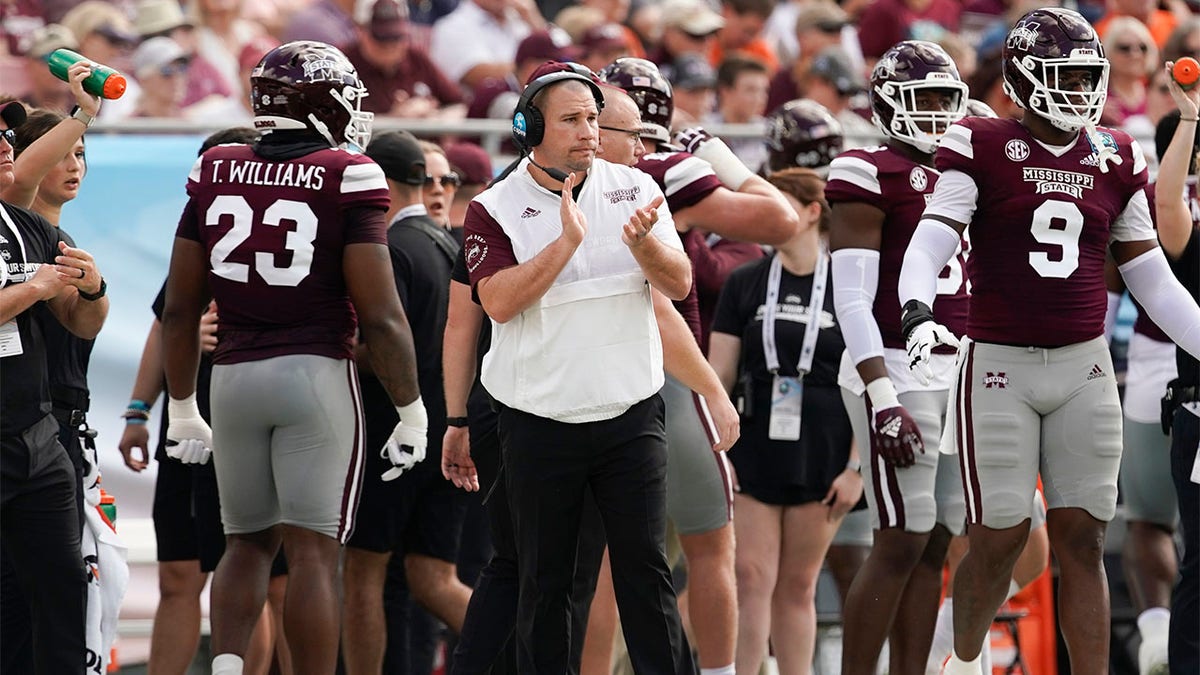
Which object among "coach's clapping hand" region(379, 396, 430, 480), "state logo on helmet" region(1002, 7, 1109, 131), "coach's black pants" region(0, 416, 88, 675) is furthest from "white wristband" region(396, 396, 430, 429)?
"state logo on helmet" region(1002, 7, 1109, 131)

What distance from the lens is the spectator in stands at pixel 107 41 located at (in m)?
9.95

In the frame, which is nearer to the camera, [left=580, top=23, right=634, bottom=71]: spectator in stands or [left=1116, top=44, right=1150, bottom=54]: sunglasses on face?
[left=580, top=23, right=634, bottom=71]: spectator in stands

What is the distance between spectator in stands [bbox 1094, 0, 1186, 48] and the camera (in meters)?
11.6

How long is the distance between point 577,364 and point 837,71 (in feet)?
17.7

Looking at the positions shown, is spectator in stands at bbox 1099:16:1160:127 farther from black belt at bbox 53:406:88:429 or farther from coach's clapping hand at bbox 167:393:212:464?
black belt at bbox 53:406:88:429

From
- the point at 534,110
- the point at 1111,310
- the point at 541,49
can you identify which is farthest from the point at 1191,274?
the point at 541,49

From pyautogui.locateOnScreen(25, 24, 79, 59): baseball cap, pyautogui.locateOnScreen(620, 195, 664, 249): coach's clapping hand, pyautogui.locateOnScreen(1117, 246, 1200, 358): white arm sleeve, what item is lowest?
pyautogui.locateOnScreen(1117, 246, 1200, 358): white arm sleeve

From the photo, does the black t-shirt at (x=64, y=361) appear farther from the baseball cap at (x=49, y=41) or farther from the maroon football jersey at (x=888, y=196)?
the baseball cap at (x=49, y=41)

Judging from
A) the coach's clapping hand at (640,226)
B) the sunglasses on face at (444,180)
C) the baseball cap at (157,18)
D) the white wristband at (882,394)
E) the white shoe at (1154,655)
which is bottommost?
the white shoe at (1154,655)

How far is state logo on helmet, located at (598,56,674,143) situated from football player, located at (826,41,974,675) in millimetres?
762

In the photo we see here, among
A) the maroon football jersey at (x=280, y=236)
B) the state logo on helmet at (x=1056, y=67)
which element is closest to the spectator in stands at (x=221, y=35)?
the maroon football jersey at (x=280, y=236)

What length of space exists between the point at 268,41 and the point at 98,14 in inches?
43.8

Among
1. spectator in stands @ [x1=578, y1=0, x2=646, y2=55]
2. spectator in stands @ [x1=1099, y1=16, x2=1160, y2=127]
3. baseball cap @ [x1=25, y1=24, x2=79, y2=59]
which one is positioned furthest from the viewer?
spectator in stands @ [x1=578, y1=0, x2=646, y2=55]

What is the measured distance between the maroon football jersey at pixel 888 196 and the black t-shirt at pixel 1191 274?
988mm
